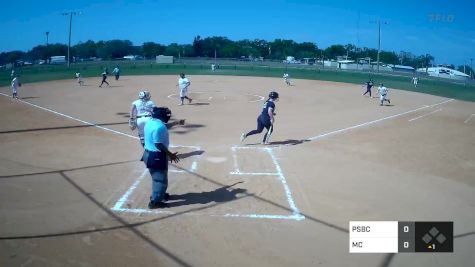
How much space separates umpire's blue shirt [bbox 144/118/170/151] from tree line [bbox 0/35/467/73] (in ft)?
287

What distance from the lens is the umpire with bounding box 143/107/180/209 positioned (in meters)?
6.77

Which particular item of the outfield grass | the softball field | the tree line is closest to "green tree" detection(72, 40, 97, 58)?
the tree line

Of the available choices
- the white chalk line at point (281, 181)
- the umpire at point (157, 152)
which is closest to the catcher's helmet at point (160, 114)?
the umpire at point (157, 152)

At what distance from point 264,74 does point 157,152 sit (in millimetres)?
43892

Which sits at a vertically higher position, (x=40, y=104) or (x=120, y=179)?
(x=40, y=104)

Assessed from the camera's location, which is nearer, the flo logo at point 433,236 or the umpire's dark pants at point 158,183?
the flo logo at point 433,236

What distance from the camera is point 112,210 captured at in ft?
22.5

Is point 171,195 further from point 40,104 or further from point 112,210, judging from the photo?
point 40,104

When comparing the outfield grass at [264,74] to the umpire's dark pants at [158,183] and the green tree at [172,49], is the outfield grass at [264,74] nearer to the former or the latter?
the umpire's dark pants at [158,183]

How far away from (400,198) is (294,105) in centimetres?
1570

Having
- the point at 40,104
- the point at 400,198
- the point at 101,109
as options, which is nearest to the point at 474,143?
the point at 400,198

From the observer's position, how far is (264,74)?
1953 inches

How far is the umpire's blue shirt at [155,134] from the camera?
6738mm

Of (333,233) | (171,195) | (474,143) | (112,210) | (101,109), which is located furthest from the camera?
(101,109)
